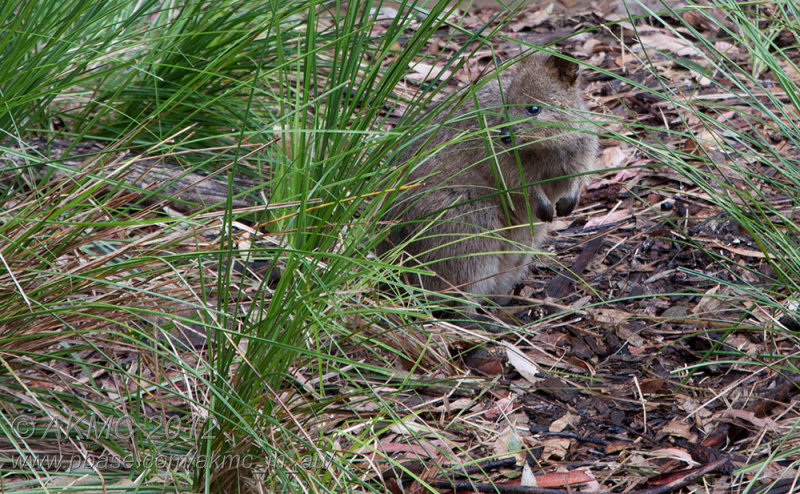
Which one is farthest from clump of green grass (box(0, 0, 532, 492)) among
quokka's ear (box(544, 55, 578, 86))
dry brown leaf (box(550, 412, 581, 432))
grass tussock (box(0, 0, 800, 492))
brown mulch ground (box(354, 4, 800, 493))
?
quokka's ear (box(544, 55, 578, 86))

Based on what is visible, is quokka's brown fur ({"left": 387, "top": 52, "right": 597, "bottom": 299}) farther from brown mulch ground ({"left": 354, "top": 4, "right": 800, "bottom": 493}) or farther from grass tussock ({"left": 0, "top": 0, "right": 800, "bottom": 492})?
grass tussock ({"left": 0, "top": 0, "right": 800, "bottom": 492})

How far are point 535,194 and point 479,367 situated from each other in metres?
1.06

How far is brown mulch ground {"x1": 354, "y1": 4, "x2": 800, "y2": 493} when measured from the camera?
2.83 m

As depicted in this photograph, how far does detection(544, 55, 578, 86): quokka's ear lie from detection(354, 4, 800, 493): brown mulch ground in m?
0.63

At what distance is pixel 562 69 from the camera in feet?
13.5

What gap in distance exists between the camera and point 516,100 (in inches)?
161

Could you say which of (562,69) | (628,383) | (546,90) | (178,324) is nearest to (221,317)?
(178,324)

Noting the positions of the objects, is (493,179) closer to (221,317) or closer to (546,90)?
(546,90)

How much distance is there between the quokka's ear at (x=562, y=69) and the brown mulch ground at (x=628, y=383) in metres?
0.63

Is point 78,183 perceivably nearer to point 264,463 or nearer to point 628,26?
point 264,463

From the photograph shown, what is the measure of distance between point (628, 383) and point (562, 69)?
1616 mm

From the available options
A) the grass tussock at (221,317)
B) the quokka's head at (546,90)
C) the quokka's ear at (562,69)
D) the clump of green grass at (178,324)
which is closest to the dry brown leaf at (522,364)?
the grass tussock at (221,317)

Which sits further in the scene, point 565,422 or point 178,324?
point 565,422

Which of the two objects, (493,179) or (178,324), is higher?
(178,324)
